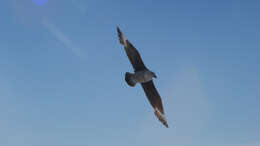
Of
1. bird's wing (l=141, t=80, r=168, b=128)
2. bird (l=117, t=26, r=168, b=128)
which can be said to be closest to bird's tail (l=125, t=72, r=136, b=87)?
bird (l=117, t=26, r=168, b=128)

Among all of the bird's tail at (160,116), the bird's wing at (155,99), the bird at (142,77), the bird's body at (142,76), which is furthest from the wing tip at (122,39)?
the bird's tail at (160,116)

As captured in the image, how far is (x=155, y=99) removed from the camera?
19.5 meters

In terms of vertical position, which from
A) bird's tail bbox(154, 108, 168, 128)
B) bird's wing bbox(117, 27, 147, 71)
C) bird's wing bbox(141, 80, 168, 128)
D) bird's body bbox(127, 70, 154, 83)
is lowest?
bird's tail bbox(154, 108, 168, 128)

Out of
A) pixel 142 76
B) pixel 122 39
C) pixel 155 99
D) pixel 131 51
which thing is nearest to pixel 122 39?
pixel 122 39

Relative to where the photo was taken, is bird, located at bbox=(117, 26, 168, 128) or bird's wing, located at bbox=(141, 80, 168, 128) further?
bird's wing, located at bbox=(141, 80, 168, 128)

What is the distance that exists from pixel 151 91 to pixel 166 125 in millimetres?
2797

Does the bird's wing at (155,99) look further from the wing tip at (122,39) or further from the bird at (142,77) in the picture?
the wing tip at (122,39)

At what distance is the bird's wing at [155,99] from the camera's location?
19078 millimetres

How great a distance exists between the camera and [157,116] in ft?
63.9

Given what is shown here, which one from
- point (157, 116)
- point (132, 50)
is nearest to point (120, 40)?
point (132, 50)

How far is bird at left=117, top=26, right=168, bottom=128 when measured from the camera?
17.7 meters

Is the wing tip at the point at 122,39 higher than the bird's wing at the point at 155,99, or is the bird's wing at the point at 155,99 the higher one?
the wing tip at the point at 122,39

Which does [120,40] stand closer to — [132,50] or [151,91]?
[132,50]

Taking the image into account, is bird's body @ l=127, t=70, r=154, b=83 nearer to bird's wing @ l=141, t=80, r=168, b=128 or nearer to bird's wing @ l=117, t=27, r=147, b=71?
bird's wing @ l=117, t=27, r=147, b=71
